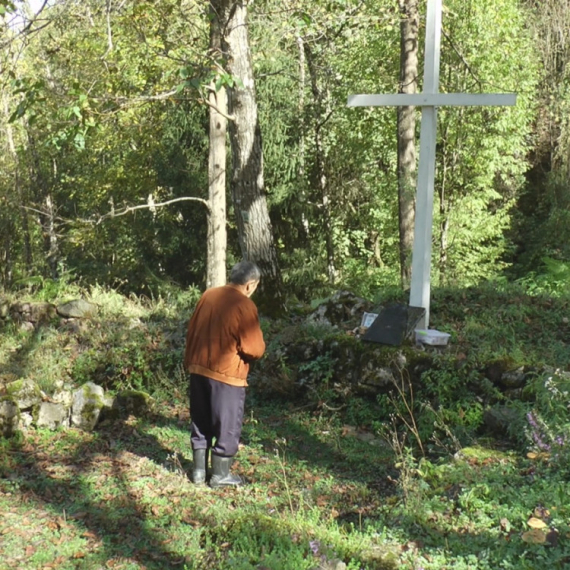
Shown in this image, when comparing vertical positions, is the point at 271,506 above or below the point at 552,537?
below

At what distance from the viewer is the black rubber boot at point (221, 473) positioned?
6.00 m

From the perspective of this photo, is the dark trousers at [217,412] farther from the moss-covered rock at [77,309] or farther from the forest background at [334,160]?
the forest background at [334,160]

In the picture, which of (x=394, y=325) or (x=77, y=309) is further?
(x=77, y=309)

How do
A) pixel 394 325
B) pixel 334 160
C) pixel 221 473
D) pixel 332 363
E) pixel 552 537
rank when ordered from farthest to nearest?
pixel 334 160
pixel 332 363
pixel 394 325
pixel 221 473
pixel 552 537

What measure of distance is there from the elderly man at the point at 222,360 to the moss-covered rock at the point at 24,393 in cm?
246

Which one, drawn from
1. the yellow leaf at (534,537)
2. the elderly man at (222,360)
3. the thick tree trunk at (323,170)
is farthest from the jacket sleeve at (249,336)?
the thick tree trunk at (323,170)

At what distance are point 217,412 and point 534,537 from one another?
2834mm

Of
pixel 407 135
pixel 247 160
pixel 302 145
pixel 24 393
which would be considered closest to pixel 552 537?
pixel 24 393

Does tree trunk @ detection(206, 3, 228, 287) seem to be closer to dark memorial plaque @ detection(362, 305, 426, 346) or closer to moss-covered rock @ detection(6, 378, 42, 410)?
dark memorial plaque @ detection(362, 305, 426, 346)

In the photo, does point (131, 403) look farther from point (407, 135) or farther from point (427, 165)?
point (407, 135)

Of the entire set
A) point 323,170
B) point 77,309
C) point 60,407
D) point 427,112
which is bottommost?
point 60,407

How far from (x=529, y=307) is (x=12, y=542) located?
22.7 ft

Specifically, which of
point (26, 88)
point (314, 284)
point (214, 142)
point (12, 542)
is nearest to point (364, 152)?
point (314, 284)

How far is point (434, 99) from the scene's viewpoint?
7910mm
